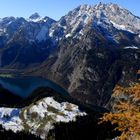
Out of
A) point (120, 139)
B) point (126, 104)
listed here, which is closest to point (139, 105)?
point (126, 104)

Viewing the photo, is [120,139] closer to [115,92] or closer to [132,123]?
[132,123]

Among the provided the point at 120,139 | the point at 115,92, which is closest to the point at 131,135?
the point at 120,139

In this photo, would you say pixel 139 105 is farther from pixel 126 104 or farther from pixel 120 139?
pixel 120 139

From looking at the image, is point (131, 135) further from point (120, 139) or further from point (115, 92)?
point (115, 92)

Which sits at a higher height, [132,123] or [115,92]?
[115,92]

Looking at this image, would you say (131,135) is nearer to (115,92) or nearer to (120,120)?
(120,120)

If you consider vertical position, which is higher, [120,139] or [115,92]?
[115,92]

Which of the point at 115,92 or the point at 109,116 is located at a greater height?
the point at 115,92
